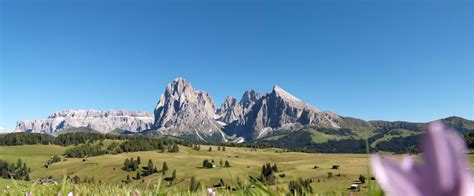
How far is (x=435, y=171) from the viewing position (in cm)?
52

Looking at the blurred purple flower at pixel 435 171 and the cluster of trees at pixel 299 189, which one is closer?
the blurred purple flower at pixel 435 171

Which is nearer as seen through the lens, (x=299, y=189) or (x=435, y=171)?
(x=435, y=171)

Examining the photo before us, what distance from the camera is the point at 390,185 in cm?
57

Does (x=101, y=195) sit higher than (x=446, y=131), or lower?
lower

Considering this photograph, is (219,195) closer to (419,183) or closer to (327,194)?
(327,194)

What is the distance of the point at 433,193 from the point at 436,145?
87 mm

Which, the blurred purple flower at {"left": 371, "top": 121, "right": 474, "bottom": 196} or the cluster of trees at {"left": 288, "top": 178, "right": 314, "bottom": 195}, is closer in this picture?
the blurred purple flower at {"left": 371, "top": 121, "right": 474, "bottom": 196}

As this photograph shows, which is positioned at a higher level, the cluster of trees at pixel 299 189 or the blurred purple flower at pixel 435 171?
the blurred purple flower at pixel 435 171

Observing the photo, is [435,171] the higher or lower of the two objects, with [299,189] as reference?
higher

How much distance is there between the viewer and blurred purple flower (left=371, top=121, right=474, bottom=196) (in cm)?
49

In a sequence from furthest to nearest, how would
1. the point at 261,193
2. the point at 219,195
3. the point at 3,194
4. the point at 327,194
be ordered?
the point at 219,195 < the point at 3,194 < the point at 327,194 < the point at 261,193

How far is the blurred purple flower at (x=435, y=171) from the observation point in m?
0.49

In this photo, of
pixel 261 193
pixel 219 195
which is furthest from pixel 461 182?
pixel 219 195

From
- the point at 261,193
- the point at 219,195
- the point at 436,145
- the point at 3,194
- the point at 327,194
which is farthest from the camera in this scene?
the point at 219,195
